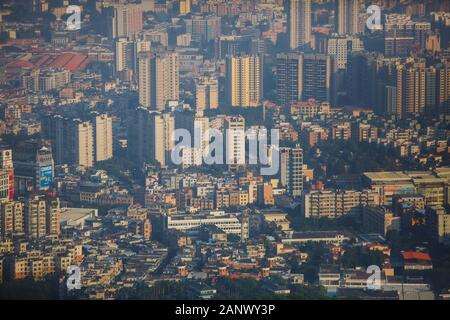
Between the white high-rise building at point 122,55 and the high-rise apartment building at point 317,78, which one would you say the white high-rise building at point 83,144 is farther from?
the white high-rise building at point 122,55

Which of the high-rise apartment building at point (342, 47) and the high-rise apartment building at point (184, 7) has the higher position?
the high-rise apartment building at point (184, 7)

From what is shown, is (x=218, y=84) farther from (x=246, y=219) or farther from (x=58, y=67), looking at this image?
(x=246, y=219)

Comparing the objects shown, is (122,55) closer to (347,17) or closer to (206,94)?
(206,94)

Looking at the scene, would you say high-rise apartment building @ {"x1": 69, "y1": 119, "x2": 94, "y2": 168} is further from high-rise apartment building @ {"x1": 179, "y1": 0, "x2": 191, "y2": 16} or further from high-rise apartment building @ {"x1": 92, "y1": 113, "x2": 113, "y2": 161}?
high-rise apartment building @ {"x1": 179, "y1": 0, "x2": 191, "y2": 16}

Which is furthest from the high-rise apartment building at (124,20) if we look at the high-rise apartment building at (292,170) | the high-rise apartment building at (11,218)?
the high-rise apartment building at (11,218)

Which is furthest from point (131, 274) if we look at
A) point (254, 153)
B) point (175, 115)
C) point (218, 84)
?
point (218, 84)
